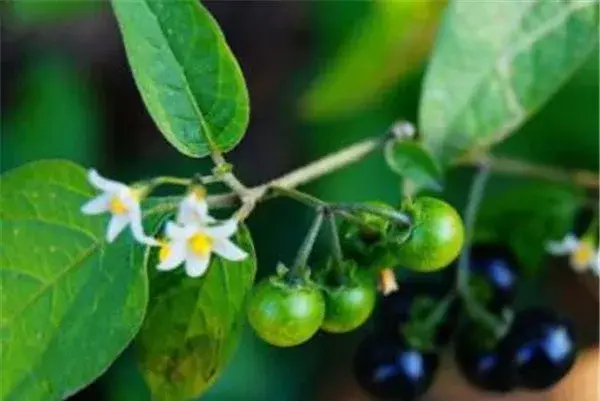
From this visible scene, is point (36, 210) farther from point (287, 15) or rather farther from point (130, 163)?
point (287, 15)

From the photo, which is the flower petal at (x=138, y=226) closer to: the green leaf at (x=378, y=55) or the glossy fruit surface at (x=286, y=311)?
the glossy fruit surface at (x=286, y=311)

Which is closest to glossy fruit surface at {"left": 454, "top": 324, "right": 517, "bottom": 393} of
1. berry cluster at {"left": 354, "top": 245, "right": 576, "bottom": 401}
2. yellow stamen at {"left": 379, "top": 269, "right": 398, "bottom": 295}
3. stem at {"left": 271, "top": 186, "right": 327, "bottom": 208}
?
berry cluster at {"left": 354, "top": 245, "right": 576, "bottom": 401}

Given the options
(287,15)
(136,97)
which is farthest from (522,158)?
(136,97)

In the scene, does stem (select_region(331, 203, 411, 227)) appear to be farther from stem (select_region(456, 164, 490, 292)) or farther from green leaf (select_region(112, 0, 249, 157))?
stem (select_region(456, 164, 490, 292))

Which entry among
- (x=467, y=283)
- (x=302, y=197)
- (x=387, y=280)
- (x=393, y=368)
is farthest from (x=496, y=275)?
(x=302, y=197)

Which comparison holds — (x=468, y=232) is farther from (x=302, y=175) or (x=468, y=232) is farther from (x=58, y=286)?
(x=58, y=286)

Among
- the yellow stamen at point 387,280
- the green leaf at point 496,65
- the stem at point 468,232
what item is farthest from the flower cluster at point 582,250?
the yellow stamen at point 387,280
